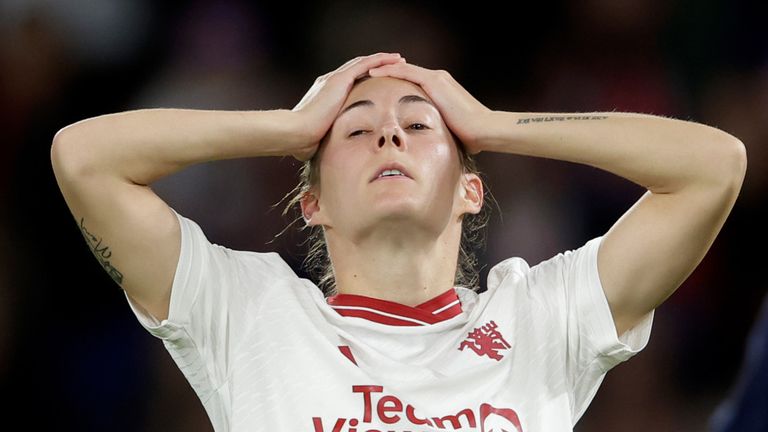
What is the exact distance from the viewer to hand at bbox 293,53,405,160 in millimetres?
3035

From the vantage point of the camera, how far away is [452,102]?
123 inches

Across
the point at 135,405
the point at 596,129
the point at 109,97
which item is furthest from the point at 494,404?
the point at 109,97

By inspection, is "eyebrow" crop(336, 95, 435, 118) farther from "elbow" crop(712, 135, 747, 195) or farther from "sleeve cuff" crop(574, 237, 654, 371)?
"elbow" crop(712, 135, 747, 195)

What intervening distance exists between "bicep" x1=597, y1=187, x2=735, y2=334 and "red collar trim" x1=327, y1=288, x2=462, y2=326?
1.49 ft

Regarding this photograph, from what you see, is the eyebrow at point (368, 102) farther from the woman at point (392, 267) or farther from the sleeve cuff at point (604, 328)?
the sleeve cuff at point (604, 328)

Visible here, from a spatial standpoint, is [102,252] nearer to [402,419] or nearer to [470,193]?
[402,419]

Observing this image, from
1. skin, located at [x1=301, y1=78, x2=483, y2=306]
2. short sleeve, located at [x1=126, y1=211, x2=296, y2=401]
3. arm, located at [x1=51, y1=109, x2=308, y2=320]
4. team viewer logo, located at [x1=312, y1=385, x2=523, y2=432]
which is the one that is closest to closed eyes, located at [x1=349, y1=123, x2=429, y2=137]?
skin, located at [x1=301, y1=78, x2=483, y2=306]

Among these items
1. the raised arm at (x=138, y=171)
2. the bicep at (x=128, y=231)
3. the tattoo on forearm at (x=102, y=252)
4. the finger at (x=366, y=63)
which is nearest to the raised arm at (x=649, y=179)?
the finger at (x=366, y=63)

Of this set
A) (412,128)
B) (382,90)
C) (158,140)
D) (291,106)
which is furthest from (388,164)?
(291,106)

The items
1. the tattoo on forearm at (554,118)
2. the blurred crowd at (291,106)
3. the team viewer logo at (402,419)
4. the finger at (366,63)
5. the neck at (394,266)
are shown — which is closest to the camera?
the team viewer logo at (402,419)

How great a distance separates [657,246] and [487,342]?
0.50 m

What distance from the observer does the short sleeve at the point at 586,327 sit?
9.46ft

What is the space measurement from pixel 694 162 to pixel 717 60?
8.08ft

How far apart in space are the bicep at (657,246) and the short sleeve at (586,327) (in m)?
0.04
